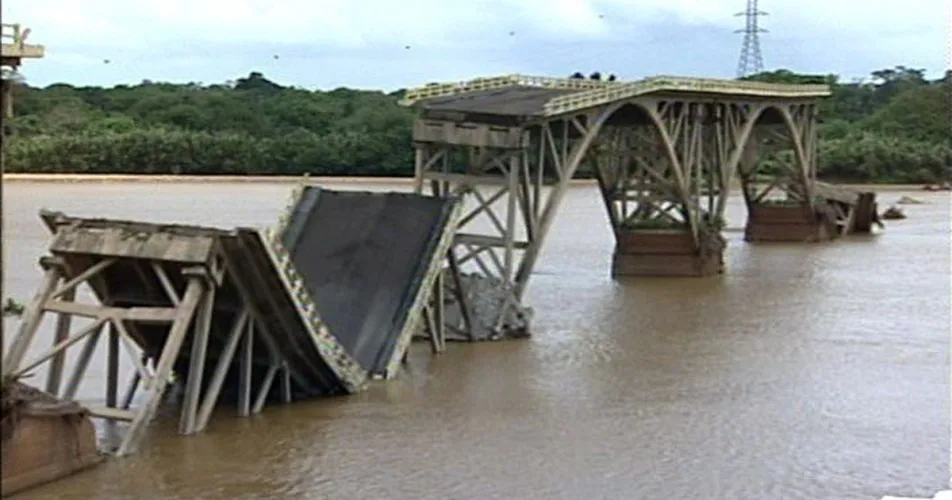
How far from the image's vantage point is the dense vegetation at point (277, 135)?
294 feet

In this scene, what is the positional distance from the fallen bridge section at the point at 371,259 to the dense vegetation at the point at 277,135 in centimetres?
6448

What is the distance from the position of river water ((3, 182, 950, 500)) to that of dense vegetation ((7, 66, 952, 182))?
58854mm

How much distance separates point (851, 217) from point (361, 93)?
72002 mm

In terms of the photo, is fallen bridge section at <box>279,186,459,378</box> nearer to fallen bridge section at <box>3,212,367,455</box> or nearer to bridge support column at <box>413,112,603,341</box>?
bridge support column at <box>413,112,603,341</box>

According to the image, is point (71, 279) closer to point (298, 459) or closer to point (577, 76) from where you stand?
point (298, 459)

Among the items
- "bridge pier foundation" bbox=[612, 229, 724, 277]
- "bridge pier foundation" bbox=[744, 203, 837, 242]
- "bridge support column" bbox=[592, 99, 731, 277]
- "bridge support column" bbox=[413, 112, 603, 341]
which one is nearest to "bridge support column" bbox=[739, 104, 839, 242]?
"bridge pier foundation" bbox=[744, 203, 837, 242]

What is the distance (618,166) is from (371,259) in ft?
55.0

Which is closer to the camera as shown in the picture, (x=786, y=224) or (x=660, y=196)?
(x=660, y=196)

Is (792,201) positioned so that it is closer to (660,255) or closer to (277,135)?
(660,255)

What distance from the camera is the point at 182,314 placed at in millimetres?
15484

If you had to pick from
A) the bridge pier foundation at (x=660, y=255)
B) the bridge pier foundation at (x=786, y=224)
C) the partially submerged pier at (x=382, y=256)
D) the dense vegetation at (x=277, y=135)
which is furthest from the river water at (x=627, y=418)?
the dense vegetation at (x=277, y=135)

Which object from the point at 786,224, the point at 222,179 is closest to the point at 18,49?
the point at 786,224

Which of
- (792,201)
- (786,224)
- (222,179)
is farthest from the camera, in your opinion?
(222,179)

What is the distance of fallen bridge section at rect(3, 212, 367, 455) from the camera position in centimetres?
1555
